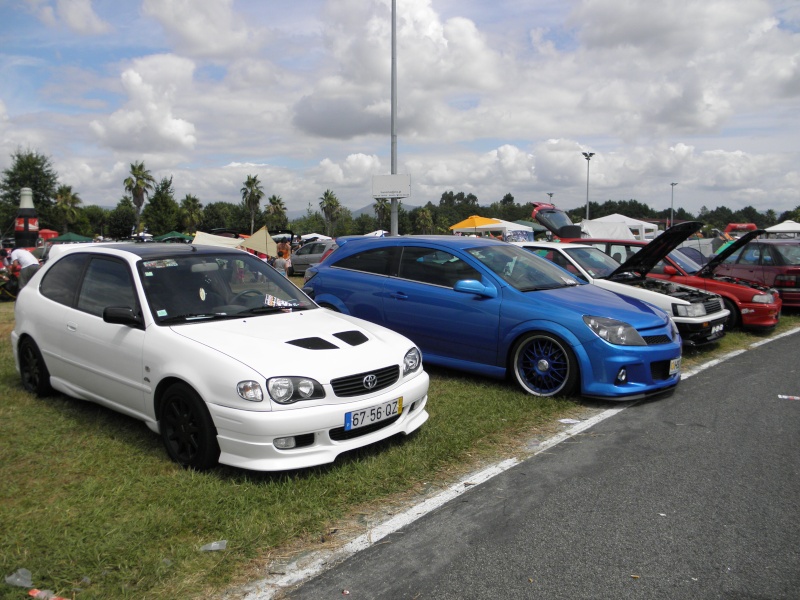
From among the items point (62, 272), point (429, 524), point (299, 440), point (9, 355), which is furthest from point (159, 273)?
point (9, 355)

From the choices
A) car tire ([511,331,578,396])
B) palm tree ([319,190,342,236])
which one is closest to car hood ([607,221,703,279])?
car tire ([511,331,578,396])

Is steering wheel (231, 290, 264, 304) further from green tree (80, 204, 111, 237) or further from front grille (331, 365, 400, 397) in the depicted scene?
green tree (80, 204, 111, 237)

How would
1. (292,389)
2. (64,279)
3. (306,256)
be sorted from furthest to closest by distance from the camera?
(306,256)
(64,279)
(292,389)

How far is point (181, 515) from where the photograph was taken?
3.54m

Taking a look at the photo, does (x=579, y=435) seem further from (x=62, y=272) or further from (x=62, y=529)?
(x=62, y=272)

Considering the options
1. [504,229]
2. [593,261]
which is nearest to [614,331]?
[593,261]

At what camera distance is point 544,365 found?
6074mm

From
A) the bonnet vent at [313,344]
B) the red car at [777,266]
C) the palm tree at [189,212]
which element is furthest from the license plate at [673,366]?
the palm tree at [189,212]

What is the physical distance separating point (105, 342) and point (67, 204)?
66833 millimetres

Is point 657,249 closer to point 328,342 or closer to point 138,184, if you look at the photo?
point 328,342

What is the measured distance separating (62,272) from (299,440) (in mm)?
3099

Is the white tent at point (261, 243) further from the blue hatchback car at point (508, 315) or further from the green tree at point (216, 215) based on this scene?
the green tree at point (216, 215)

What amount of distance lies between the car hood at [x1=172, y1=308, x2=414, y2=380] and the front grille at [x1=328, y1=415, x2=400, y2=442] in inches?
14.2

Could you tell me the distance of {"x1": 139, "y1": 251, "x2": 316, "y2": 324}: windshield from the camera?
471 centimetres
